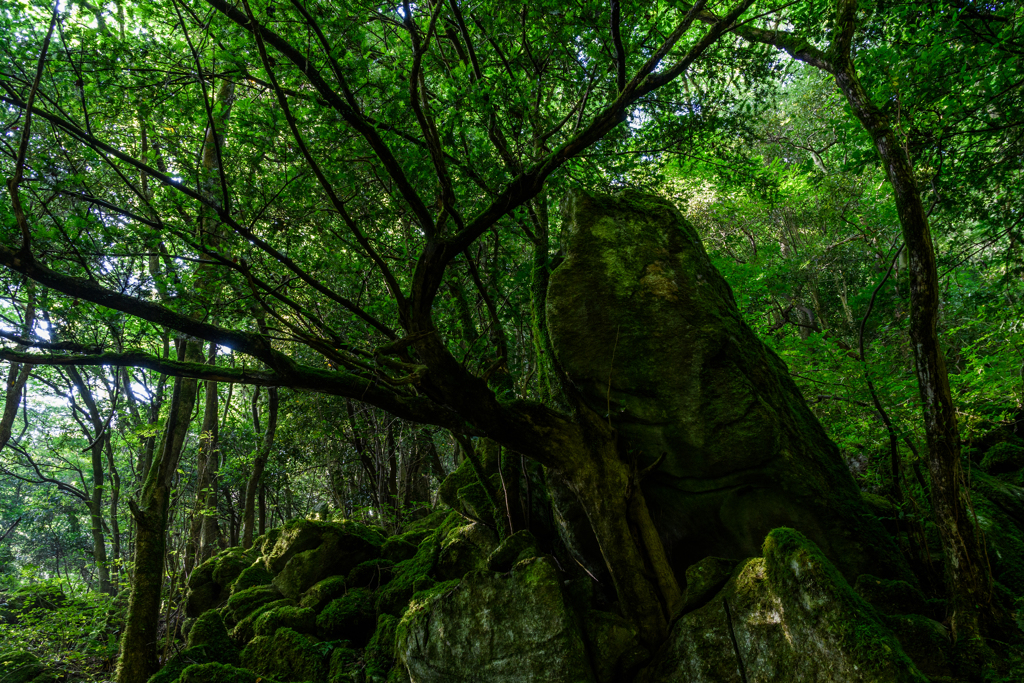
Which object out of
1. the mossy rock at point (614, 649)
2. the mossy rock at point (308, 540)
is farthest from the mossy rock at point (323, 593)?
the mossy rock at point (614, 649)

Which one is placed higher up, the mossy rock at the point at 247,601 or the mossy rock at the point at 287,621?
the mossy rock at the point at 247,601

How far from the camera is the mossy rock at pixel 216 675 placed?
5.16 metres

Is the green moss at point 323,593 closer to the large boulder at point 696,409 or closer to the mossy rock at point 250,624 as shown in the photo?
the mossy rock at point 250,624

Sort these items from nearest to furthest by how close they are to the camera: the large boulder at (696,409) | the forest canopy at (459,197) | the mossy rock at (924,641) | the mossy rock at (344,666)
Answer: the mossy rock at (924,641) < the forest canopy at (459,197) < the large boulder at (696,409) < the mossy rock at (344,666)

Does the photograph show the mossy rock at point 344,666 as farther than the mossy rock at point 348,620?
No

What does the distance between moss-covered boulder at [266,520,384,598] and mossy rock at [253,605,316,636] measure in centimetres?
78

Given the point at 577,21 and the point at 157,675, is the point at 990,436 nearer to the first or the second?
the point at 577,21

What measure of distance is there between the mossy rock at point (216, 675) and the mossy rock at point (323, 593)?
1835 mm

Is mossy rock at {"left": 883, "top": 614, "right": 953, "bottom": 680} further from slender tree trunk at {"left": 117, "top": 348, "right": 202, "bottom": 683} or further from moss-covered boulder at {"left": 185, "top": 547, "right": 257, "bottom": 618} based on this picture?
moss-covered boulder at {"left": 185, "top": 547, "right": 257, "bottom": 618}

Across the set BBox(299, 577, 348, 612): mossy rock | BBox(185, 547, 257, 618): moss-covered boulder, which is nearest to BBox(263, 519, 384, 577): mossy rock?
BBox(299, 577, 348, 612): mossy rock

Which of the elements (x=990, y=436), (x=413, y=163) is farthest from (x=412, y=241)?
(x=990, y=436)

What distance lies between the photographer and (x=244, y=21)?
4320 millimetres

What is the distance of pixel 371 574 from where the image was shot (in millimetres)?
8117

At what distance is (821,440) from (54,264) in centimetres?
854
